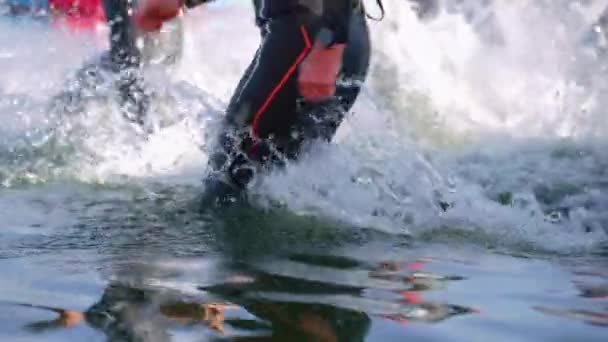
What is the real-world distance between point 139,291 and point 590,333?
83 centimetres

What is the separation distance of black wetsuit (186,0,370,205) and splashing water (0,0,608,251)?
8 centimetres

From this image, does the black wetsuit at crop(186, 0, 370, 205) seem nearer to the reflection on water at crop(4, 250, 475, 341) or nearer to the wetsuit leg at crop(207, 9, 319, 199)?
the wetsuit leg at crop(207, 9, 319, 199)

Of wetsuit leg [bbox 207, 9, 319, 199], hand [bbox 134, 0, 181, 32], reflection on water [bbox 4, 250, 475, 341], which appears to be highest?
hand [bbox 134, 0, 181, 32]

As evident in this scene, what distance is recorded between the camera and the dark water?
1.82 metres

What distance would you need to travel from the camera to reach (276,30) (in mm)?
3088

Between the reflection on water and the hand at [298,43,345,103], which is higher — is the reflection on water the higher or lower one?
the lower one

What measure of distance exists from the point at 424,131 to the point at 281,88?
2.34 metres

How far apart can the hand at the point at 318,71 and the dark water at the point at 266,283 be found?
1.29 ft

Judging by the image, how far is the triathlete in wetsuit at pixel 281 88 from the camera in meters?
3.05

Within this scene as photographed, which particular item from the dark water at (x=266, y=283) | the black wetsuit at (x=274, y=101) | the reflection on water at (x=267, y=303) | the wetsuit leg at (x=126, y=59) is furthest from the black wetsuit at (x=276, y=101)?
the wetsuit leg at (x=126, y=59)

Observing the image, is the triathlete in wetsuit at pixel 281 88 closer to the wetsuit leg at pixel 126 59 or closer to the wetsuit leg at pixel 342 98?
the wetsuit leg at pixel 342 98

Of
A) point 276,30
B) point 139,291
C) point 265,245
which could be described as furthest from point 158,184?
point 139,291

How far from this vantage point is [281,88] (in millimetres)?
3105

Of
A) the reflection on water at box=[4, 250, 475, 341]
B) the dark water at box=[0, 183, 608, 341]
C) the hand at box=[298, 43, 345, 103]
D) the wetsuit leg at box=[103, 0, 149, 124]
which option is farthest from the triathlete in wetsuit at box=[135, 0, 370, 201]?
the wetsuit leg at box=[103, 0, 149, 124]
